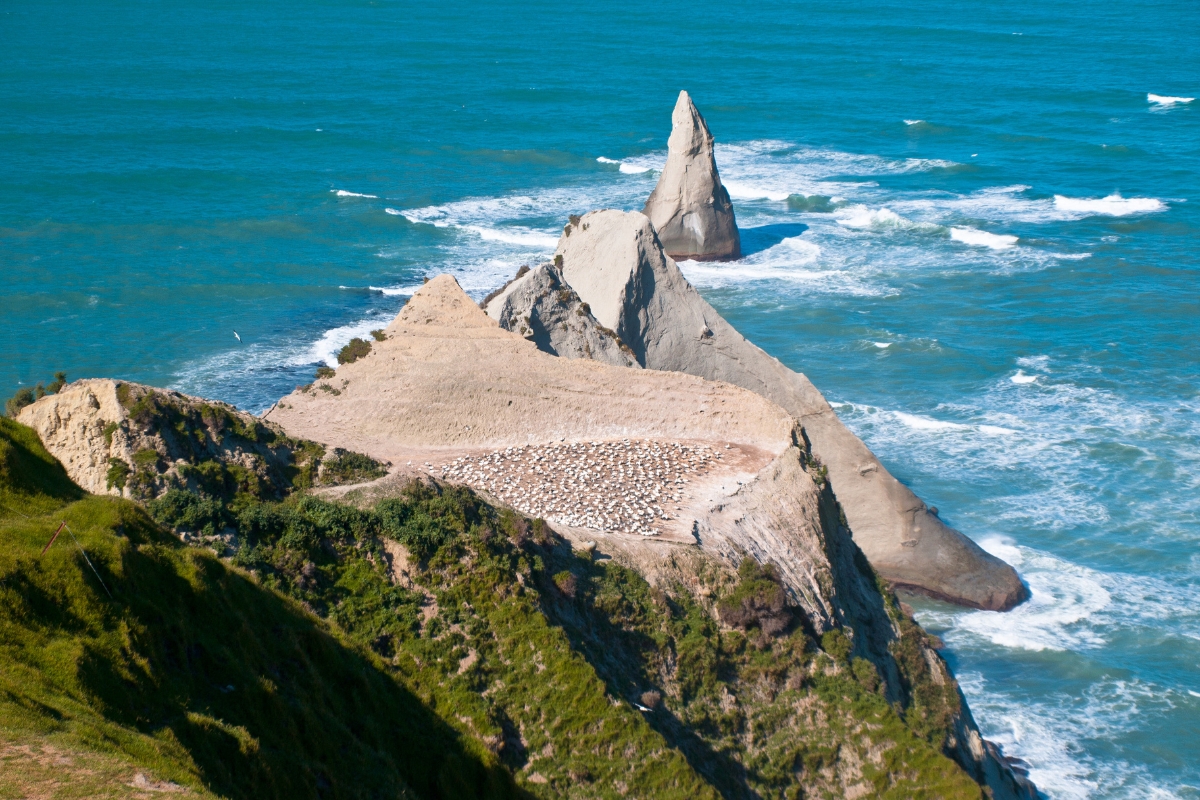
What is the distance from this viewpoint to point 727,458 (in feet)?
73.5

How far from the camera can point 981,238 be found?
208ft

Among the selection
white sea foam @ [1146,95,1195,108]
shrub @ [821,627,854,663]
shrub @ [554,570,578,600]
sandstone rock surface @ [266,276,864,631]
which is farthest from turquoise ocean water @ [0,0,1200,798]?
shrub @ [554,570,578,600]

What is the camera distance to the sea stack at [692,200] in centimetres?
5681

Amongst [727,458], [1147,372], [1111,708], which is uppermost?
[727,458]

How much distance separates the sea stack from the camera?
186 ft

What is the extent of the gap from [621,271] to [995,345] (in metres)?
23.7

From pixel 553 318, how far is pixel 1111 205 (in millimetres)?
52928

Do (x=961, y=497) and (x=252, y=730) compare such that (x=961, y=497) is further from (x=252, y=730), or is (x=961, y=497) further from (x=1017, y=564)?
(x=252, y=730)

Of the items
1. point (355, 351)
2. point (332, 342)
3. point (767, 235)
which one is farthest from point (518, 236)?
point (355, 351)

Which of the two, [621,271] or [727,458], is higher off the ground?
[621,271]

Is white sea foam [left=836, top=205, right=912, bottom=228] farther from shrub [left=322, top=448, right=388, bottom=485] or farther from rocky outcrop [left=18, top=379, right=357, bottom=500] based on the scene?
rocky outcrop [left=18, top=379, right=357, bottom=500]

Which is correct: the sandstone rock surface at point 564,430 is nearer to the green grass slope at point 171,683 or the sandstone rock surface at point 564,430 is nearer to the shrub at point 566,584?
the shrub at point 566,584

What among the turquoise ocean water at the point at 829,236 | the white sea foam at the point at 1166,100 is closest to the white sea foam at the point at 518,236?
the turquoise ocean water at the point at 829,236

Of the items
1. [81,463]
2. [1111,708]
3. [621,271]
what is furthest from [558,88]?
[81,463]
